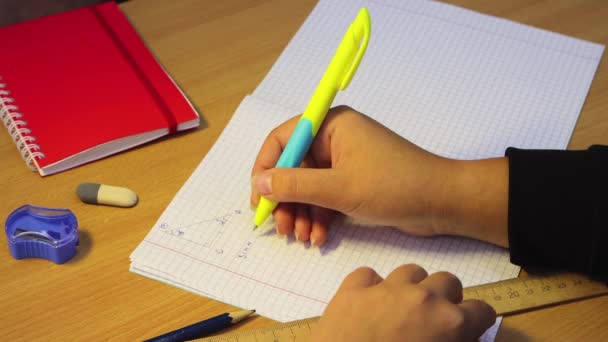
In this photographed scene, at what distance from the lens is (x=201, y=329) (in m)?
0.77

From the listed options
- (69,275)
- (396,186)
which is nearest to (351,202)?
(396,186)

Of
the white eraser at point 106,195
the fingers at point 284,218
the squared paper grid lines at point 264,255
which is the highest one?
the white eraser at point 106,195

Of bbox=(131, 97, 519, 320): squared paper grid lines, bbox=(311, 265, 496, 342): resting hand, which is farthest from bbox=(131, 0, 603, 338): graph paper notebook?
bbox=(311, 265, 496, 342): resting hand

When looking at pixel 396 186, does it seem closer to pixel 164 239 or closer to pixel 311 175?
pixel 311 175

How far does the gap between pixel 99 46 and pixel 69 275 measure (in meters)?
0.41

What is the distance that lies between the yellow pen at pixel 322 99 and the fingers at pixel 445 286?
0.22m

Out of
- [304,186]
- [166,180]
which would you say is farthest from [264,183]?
[166,180]

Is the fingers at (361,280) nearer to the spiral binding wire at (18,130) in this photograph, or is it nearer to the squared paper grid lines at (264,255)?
the squared paper grid lines at (264,255)

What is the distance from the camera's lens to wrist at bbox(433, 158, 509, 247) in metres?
0.85

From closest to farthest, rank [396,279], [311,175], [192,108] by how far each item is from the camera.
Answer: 1. [396,279]
2. [311,175]
3. [192,108]

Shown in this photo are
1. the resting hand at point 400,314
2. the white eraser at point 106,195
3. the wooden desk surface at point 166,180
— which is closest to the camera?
the resting hand at point 400,314

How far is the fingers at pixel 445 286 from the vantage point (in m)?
0.72

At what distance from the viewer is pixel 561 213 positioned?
83cm

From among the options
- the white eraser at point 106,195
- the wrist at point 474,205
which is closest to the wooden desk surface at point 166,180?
the white eraser at point 106,195
